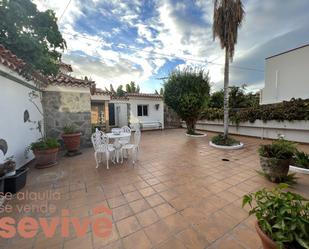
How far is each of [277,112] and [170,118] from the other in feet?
27.6

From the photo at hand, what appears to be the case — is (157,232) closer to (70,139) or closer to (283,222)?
(283,222)

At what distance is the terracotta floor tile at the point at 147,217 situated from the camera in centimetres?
200

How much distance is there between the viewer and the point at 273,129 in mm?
7504

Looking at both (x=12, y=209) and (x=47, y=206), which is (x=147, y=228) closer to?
(x=47, y=206)

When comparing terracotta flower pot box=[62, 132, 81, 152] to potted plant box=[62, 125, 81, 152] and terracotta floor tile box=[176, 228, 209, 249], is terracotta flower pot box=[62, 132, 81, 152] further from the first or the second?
terracotta floor tile box=[176, 228, 209, 249]

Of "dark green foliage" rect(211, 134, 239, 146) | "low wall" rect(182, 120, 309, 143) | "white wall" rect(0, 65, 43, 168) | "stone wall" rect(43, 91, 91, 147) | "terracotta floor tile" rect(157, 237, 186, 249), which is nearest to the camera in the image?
"terracotta floor tile" rect(157, 237, 186, 249)

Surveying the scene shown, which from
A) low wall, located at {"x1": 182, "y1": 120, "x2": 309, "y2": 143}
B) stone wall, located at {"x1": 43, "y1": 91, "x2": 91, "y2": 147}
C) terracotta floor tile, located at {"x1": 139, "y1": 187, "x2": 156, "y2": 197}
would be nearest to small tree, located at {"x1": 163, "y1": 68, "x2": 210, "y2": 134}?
low wall, located at {"x1": 182, "y1": 120, "x2": 309, "y2": 143}

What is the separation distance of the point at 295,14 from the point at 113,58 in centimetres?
989

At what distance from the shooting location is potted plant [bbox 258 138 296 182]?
119 inches

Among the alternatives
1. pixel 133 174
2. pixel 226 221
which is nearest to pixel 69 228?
pixel 133 174

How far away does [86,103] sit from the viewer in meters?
6.33

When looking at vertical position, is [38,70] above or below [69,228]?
above

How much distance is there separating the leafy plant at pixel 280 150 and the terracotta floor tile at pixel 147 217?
284 centimetres

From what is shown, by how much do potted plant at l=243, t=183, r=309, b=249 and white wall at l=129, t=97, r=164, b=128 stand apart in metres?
10.6
